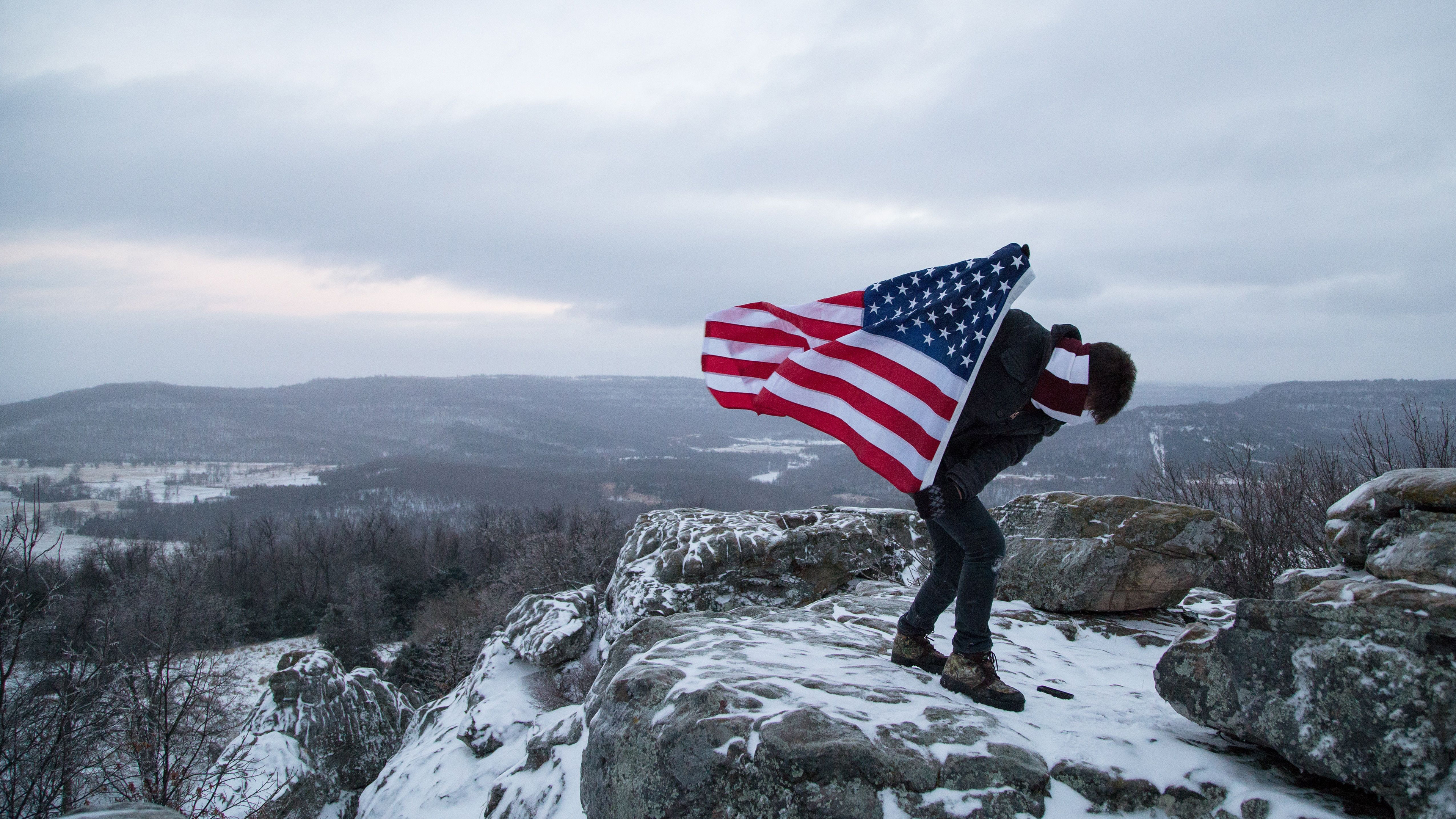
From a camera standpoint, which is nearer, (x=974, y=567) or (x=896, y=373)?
(x=974, y=567)

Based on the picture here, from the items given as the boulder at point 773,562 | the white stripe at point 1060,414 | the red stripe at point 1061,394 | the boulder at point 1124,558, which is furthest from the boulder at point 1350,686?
the boulder at point 773,562

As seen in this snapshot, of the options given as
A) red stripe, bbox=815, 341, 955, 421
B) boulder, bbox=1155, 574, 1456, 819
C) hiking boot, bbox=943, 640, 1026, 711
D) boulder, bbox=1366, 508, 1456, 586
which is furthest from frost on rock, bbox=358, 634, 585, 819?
boulder, bbox=1366, 508, 1456, 586

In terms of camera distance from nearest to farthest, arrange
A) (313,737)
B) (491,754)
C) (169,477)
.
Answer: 1. (491,754)
2. (313,737)
3. (169,477)

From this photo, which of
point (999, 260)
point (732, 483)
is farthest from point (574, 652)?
point (732, 483)

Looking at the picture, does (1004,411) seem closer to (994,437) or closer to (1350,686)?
(994,437)

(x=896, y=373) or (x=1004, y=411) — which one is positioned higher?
(x=896, y=373)

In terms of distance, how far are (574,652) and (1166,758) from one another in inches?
710

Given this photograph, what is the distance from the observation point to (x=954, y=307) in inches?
207

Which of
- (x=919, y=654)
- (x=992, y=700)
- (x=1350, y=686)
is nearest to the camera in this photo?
(x=1350, y=686)

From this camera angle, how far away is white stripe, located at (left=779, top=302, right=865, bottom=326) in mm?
6035

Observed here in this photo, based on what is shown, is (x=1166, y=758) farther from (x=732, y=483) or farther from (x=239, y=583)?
(x=732, y=483)

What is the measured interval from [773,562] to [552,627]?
28.6ft

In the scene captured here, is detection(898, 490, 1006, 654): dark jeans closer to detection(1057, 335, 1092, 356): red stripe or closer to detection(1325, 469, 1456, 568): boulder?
detection(1057, 335, 1092, 356): red stripe

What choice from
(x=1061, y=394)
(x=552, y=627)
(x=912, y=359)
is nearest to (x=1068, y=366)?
(x=1061, y=394)
